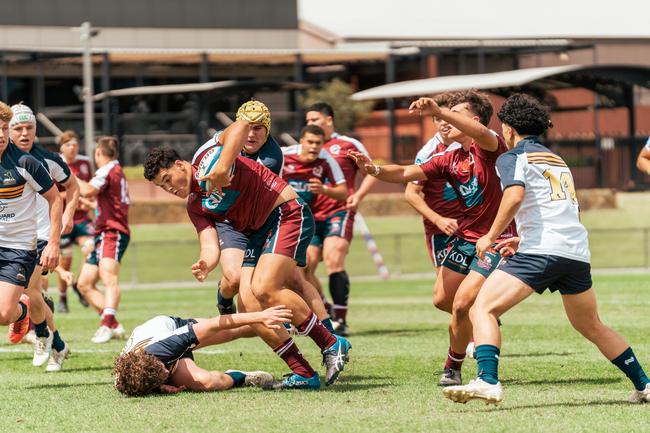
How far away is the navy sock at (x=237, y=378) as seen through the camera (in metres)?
9.25

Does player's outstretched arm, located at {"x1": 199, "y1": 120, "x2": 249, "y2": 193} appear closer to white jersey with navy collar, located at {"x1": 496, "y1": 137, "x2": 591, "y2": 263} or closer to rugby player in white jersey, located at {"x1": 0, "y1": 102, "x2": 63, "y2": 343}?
rugby player in white jersey, located at {"x1": 0, "y1": 102, "x2": 63, "y2": 343}

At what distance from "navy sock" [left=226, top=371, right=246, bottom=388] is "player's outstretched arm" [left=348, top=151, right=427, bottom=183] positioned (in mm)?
1725

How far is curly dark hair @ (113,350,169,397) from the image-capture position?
28.2 feet

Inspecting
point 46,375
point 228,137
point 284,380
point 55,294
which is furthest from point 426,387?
point 55,294

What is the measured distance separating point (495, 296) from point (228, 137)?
7.10 feet

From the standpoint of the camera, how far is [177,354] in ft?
28.9

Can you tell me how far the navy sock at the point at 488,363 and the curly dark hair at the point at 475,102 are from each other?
2.37 meters

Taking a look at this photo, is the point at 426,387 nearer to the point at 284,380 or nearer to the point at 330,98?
the point at 284,380

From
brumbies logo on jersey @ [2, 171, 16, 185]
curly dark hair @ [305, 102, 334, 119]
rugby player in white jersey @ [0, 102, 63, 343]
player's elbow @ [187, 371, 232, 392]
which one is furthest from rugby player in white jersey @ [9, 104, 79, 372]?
curly dark hair @ [305, 102, 334, 119]

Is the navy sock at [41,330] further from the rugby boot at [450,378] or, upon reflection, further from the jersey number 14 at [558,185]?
the jersey number 14 at [558,185]

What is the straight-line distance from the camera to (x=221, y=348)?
12.1m

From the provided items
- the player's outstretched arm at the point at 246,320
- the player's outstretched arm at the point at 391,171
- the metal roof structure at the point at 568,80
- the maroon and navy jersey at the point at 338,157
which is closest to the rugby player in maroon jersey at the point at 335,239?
the maroon and navy jersey at the point at 338,157

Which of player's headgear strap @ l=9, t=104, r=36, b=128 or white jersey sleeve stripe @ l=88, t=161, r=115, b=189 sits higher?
player's headgear strap @ l=9, t=104, r=36, b=128

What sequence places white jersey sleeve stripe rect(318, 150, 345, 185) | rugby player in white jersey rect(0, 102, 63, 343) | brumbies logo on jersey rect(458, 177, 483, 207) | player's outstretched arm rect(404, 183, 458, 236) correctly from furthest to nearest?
white jersey sleeve stripe rect(318, 150, 345, 185) → player's outstretched arm rect(404, 183, 458, 236) → brumbies logo on jersey rect(458, 177, 483, 207) → rugby player in white jersey rect(0, 102, 63, 343)
